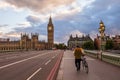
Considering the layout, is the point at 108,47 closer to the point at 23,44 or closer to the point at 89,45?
the point at 89,45

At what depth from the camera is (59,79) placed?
1207cm

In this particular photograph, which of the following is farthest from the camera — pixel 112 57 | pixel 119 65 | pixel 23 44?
pixel 23 44

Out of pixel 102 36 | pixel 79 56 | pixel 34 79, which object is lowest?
pixel 34 79

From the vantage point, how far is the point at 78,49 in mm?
17016

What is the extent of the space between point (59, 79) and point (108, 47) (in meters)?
136

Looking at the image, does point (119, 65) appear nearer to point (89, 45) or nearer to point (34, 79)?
point (34, 79)

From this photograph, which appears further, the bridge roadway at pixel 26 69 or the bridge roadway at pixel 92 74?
the bridge roadway at pixel 26 69

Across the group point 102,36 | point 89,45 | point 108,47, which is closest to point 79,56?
point 102,36

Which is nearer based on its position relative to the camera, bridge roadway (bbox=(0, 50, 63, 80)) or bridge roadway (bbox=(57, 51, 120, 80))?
bridge roadway (bbox=(57, 51, 120, 80))

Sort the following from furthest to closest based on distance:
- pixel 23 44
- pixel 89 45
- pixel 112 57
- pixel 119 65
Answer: pixel 23 44, pixel 89 45, pixel 112 57, pixel 119 65

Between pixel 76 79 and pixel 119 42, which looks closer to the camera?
pixel 76 79

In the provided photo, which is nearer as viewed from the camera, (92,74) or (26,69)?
(92,74)

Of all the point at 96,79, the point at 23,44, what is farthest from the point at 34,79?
the point at 23,44

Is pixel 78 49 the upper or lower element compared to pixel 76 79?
upper
